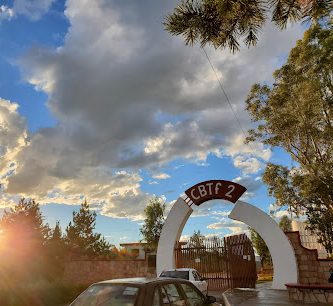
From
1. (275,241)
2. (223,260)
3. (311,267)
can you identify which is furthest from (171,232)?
(311,267)

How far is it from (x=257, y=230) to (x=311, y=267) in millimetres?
3297

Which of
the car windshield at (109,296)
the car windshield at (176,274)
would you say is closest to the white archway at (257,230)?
the car windshield at (176,274)

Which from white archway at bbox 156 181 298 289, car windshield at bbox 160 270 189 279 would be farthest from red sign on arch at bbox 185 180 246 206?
car windshield at bbox 160 270 189 279

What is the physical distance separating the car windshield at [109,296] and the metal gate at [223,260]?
16.6 meters

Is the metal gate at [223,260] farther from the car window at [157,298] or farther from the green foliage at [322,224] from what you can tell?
the car window at [157,298]

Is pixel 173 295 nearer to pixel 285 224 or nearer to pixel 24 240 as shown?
pixel 24 240

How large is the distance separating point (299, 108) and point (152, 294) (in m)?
25.3

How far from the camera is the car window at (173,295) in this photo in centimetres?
582

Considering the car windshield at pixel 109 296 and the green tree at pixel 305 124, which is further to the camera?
the green tree at pixel 305 124

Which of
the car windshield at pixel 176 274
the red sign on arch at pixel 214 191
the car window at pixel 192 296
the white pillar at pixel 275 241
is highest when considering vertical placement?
the red sign on arch at pixel 214 191

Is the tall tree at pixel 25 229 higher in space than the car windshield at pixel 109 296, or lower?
higher

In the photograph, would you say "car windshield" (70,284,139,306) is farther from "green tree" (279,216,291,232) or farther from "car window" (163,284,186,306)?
"green tree" (279,216,291,232)

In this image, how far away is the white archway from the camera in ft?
64.0

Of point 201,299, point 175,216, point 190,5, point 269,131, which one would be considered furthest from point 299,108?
point 201,299
